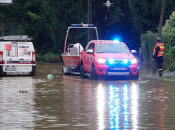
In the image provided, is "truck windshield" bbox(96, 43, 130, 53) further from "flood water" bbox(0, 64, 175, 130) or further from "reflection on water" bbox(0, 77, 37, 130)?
"reflection on water" bbox(0, 77, 37, 130)

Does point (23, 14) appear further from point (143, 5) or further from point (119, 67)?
point (119, 67)

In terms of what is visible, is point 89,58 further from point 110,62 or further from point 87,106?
point 87,106

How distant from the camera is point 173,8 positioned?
147ft

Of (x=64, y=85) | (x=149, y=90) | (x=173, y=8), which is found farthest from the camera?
(x=173, y=8)

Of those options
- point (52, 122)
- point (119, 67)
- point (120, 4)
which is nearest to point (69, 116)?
point (52, 122)

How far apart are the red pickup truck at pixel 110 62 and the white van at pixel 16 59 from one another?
3075mm

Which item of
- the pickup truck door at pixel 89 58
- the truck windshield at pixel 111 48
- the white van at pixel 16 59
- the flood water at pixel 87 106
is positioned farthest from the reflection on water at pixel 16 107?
the white van at pixel 16 59

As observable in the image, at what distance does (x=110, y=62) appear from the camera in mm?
25594

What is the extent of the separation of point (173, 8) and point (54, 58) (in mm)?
10953

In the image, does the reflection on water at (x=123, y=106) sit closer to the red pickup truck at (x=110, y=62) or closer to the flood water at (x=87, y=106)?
the flood water at (x=87, y=106)

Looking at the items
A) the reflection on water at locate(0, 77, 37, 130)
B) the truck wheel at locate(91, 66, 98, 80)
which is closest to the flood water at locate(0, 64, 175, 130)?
the reflection on water at locate(0, 77, 37, 130)

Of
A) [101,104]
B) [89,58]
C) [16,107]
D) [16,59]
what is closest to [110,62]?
[89,58]

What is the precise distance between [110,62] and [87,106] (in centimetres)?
1028

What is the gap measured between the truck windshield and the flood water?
411cm
